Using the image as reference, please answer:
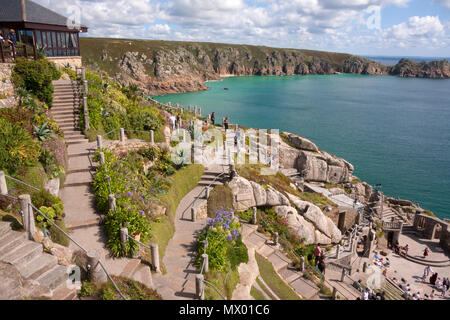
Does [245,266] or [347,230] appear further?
[347,230]

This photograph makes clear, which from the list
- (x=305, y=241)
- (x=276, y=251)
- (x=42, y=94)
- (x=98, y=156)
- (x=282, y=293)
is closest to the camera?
(x=282, y=293)

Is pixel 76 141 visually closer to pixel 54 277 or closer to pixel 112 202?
pixel 112 202

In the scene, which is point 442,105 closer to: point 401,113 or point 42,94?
point 401,113


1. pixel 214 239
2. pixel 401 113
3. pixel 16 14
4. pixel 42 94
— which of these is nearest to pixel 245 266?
pixel 214 239

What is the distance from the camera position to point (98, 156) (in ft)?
55.6

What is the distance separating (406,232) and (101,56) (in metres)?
129

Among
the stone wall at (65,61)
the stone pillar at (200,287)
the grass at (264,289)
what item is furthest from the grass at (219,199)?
the stone wall at (65,61)

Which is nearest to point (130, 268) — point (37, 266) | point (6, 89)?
point (37, 266)

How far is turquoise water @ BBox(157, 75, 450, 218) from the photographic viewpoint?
48375 mm

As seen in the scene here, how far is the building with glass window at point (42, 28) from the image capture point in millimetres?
24891

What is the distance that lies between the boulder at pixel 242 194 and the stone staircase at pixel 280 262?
1427 millimetres

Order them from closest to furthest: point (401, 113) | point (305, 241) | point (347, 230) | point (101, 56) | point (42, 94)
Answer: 1. point (42, 94)
2. point (305, 241)
3. point (347, 230)
4. point (401, 113)
5. point (101, 56)

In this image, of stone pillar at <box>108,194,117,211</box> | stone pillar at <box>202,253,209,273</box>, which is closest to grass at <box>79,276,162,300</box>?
stone pillar at <box>202,253,209,273</box>

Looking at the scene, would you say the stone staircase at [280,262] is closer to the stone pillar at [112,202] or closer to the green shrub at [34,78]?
the stone pillar at [112,202]
